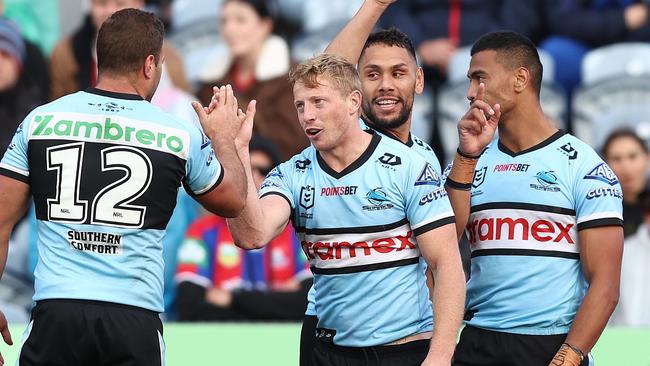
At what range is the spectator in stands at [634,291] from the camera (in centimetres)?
866

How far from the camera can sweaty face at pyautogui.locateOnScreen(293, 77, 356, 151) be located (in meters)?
5.42

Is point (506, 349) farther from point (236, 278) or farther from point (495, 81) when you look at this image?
point (236, 278)

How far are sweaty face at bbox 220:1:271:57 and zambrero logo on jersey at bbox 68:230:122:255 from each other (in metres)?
5.30

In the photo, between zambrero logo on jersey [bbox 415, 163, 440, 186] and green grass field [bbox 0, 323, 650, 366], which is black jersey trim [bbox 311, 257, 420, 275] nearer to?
zambrero logo on jersey [bbox 415, 163, 440, 186]

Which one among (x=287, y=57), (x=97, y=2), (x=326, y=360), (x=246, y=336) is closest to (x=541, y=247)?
(x=326, y=360)

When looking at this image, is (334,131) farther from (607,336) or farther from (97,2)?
(97,2)

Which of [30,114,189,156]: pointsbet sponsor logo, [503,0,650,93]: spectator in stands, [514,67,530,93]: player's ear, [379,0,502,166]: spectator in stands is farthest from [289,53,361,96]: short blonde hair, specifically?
[503,0,650,93]: spectator in stands

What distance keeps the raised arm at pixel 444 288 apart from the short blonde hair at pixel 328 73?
0.73 meters

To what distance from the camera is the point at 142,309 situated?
5.09 meters

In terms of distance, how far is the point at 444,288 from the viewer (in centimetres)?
519

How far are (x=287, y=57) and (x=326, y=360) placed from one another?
4.89m

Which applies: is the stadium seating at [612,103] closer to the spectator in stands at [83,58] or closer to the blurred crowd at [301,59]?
the blurred crowd at [301,59]

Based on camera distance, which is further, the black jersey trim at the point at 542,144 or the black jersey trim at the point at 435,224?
the black jersey trim at the point at 542,144

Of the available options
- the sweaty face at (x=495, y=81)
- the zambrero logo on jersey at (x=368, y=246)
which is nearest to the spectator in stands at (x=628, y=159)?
the sweaty face at (x=495, y=81)
